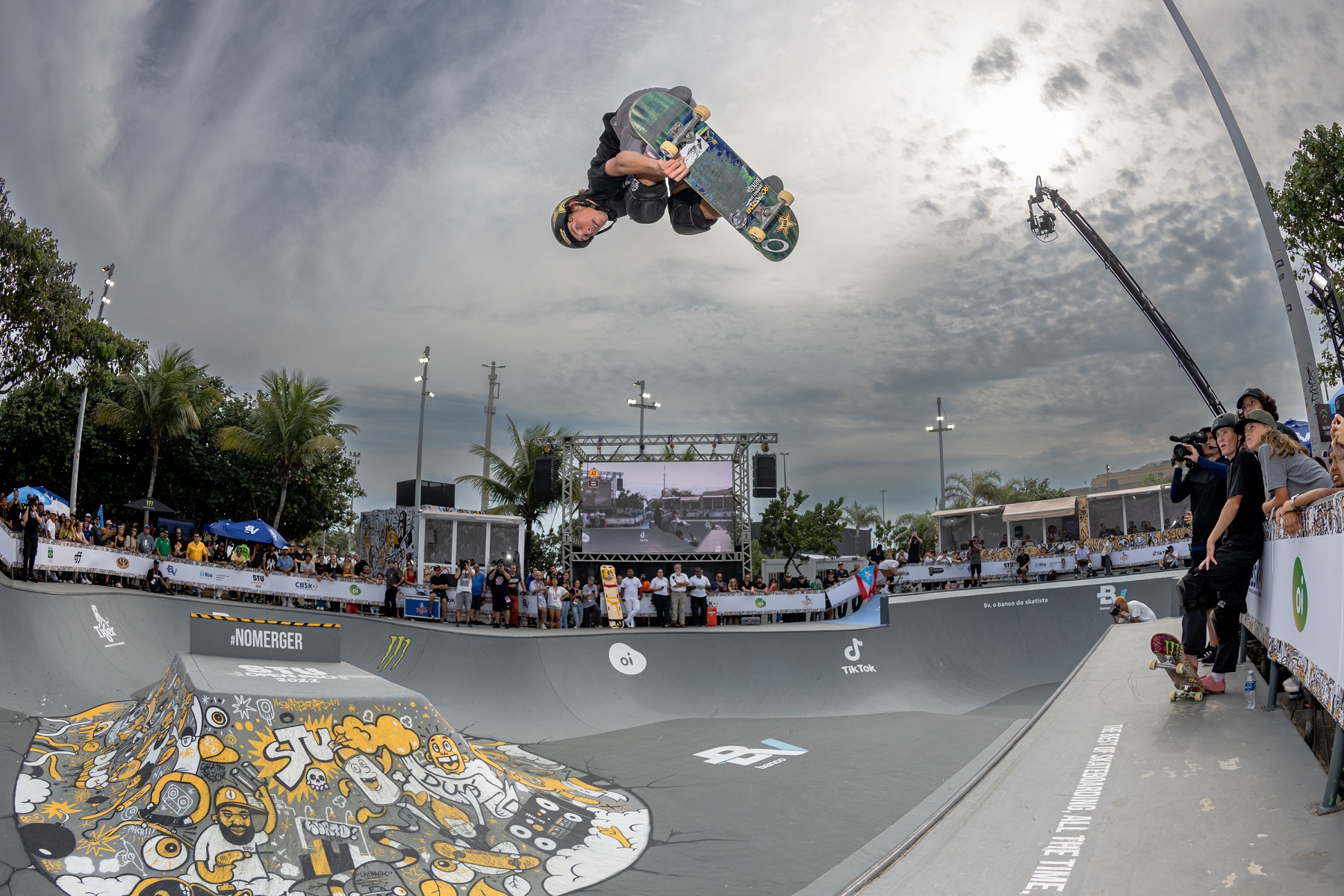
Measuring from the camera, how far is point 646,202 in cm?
863

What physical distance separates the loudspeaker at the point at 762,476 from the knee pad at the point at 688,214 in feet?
46.8

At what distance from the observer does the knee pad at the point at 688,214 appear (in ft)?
27.6

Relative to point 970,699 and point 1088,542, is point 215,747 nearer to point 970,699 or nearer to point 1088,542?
point 970,699

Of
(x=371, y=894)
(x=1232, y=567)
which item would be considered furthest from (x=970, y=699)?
(x=371, y=894)

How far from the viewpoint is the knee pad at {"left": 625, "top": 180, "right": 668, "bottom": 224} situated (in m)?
8.49

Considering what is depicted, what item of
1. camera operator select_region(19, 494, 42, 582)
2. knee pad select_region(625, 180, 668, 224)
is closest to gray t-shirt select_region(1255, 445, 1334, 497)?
knee pad select_region(625, 180, 668, 224)

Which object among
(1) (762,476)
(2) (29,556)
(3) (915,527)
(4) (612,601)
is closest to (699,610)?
(4) (612,601)

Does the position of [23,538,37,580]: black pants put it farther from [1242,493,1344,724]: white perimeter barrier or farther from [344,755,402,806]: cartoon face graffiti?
[1242,493,1344,724]: white perimeter barrier

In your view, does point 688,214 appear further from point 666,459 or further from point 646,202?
point 666,459

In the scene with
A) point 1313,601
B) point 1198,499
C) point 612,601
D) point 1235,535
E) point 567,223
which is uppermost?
point 567,223

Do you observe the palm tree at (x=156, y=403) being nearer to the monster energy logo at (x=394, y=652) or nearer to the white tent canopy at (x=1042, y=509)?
the monster energy logo at (x=394, y=652)

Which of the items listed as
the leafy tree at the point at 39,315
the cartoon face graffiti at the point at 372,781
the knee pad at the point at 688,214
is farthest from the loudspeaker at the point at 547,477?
the cartoon face graffiti at the point at 372,781

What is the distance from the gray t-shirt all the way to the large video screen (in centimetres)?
1817

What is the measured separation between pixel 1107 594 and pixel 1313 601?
15.3 m
